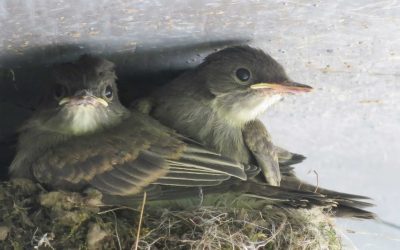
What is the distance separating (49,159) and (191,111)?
703mm

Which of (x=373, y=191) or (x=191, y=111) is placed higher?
(x=191, y=111)

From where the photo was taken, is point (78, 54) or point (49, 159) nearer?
point (49, 159)

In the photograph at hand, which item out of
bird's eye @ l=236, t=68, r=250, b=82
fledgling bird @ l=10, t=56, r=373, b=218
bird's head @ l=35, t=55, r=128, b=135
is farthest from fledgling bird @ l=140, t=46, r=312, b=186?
bird's head @ l=35, t=55, r=128, b=135

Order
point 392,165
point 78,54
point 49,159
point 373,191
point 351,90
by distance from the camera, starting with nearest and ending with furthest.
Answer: point 49,159 < point 78,54 < point 351,90 < point 392,165 < point 373,191

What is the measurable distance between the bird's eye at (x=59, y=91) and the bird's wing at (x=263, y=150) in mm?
806

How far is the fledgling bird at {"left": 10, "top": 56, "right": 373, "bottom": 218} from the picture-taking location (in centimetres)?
320

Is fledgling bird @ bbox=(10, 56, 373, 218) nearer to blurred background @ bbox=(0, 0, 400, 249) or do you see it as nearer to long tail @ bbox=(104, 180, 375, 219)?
long tail @ bbox=(104, 180, 375, 219)

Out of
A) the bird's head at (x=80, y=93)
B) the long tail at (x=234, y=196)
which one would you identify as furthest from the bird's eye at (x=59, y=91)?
the long tail at (x=234, y=196)

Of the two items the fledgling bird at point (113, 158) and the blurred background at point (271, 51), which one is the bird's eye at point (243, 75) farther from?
the fledgling bird at point (113, 158)

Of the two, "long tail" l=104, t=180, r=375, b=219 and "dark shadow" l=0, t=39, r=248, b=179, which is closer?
"long tail" l=104, t=180, r=375, b=219

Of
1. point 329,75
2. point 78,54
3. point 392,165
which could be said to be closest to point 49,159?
point 78,54

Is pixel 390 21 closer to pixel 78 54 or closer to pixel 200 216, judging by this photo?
pixel 200 216

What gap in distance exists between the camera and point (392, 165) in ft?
14.8

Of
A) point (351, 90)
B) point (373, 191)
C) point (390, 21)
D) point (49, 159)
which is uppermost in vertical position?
Result: point (390, 21)
